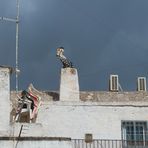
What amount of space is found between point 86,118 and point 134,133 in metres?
2.42

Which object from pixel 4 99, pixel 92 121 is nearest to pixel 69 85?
pixel 92 121

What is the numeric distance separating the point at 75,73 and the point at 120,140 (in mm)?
4706

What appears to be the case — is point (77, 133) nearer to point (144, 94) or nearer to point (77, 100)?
point (77, 100)

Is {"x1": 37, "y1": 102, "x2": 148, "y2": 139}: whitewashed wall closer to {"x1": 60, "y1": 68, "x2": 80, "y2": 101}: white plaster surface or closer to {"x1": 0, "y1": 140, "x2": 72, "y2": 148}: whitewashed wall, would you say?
{"x1": 60, "y1": 68, "x2": 80, "y2": 101}: white plaster surface

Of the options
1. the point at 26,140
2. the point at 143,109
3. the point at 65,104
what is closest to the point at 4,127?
the point at 26,140

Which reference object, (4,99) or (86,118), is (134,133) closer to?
(86,118)

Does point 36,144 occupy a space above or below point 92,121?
below

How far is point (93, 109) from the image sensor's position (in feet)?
102

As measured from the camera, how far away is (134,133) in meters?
30.8

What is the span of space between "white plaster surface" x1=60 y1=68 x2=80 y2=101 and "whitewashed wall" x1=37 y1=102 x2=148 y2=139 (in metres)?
1.07

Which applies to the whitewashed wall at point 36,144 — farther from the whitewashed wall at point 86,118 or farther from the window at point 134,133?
the window at point 134,133

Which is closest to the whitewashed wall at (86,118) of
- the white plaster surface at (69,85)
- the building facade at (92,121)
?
the building facade at (92,121)

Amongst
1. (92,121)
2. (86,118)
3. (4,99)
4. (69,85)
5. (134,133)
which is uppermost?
(69,85)

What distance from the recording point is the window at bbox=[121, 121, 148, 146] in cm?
3033
